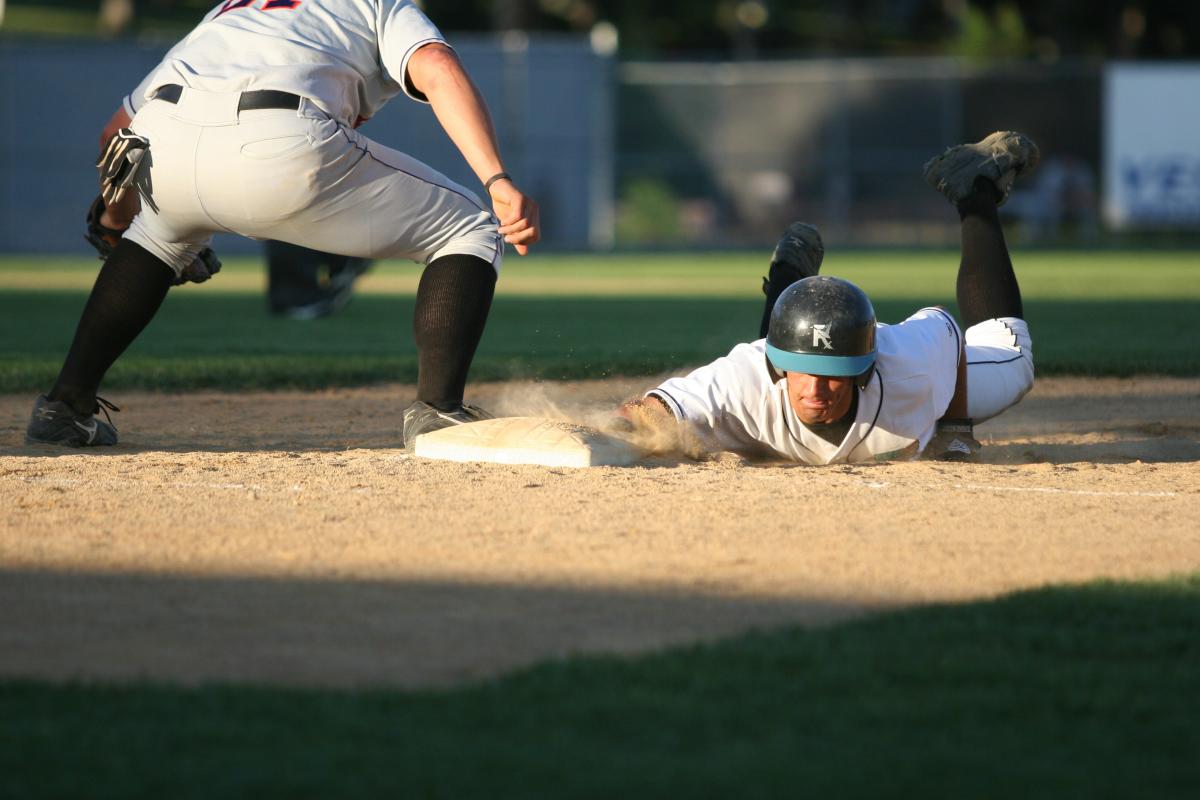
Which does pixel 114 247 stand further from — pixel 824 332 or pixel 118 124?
pixel 824 332

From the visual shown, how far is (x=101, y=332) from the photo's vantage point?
15.6ft

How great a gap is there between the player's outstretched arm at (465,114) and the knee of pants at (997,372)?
1.66 metres

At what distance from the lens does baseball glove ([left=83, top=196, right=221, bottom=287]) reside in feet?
15.9

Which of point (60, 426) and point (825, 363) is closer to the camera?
point (825, 363)

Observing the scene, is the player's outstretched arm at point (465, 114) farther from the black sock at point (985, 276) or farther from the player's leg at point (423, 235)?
the black sock at point (985, 276)

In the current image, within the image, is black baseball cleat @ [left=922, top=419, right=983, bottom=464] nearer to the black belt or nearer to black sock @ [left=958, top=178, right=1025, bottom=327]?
black sock @ [left=958, top=178, right=1025, bottom=327]

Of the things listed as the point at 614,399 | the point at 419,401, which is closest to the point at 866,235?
the point at 614,399

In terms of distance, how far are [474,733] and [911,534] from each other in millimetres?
1690

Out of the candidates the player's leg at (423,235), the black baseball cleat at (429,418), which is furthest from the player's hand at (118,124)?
the black baseball cleat at (429,418)

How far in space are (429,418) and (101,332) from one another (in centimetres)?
107

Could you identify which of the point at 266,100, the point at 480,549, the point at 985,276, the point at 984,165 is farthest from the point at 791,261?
the point at 480,549

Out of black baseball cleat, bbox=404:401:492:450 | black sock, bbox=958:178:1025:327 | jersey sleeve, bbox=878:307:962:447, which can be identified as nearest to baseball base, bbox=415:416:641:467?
black baseball cleat, bbox=404:401:492:450

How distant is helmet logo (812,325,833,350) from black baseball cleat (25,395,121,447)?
2.28m

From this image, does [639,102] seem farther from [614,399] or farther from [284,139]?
[284,139]
